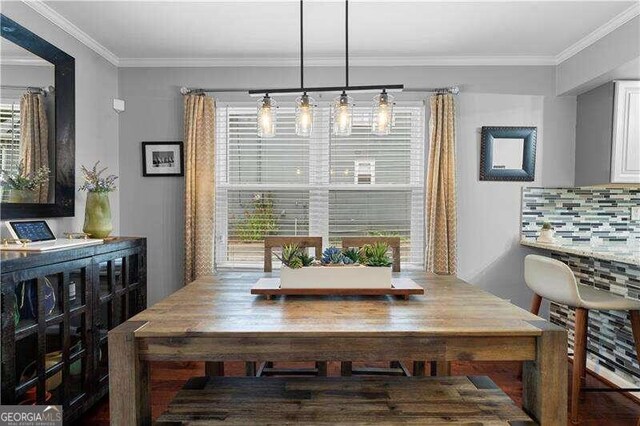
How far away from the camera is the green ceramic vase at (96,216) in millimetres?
2590

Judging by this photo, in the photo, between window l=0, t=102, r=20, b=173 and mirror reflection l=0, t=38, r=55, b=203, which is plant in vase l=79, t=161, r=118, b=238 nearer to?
mirror reflection l=0, t=38, r=55, b=203

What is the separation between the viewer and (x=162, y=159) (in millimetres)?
3432

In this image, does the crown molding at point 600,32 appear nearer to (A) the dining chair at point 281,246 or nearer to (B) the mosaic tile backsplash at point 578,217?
(B) the mosaic tile backsplash at point 578,217

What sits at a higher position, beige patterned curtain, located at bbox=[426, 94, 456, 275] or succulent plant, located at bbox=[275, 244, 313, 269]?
beige patterned curtain, located at bbox=[426, 94, 456, 275]

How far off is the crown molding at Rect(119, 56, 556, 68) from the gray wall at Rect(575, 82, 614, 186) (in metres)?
0.50

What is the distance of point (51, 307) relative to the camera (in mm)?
1959

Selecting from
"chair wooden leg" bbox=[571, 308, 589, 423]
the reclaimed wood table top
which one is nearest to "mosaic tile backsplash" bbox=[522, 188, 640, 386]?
"chair wooden leg" bbox=[571, 308, 589, 423]

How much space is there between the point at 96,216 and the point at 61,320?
819 millimetres

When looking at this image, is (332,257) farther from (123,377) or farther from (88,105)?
(88,105)

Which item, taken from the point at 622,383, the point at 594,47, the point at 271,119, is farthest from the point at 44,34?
the point at 622,383

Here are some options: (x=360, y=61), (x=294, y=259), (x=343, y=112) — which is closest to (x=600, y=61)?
(x=360, y=61)

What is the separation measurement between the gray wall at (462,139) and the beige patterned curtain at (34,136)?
3.26ft

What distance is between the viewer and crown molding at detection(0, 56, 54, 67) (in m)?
2.15

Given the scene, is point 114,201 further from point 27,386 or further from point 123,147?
point 27,386
